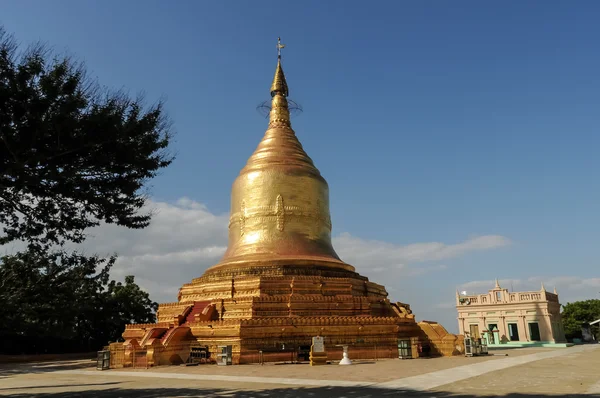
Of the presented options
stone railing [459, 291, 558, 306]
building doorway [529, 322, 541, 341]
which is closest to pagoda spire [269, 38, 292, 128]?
stone railing [459, 291, 558, 306]

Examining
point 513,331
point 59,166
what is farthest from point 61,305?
point 513,331

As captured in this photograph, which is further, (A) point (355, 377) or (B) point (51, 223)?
(A) point (355, 377)

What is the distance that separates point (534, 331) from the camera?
39031mm

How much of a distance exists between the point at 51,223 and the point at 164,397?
5406 millimetres

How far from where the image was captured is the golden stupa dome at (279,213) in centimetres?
2759

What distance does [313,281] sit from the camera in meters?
24.5

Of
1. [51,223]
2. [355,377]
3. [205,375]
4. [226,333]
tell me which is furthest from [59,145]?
[226,333]

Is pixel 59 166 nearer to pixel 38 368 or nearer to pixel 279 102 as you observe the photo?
pixel 38 368

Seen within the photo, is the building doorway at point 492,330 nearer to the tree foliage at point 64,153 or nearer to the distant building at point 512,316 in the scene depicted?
the distant building at point 512,316

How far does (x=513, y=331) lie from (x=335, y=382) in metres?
32.8

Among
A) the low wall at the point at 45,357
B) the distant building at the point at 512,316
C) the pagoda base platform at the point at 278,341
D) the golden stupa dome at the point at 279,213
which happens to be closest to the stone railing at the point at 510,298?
the distant building at the point at 512,316

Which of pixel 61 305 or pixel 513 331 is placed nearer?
pixel 61 305

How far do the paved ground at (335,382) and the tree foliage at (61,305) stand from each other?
8.41 ft

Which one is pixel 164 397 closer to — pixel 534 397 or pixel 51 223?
pixel 51 223
